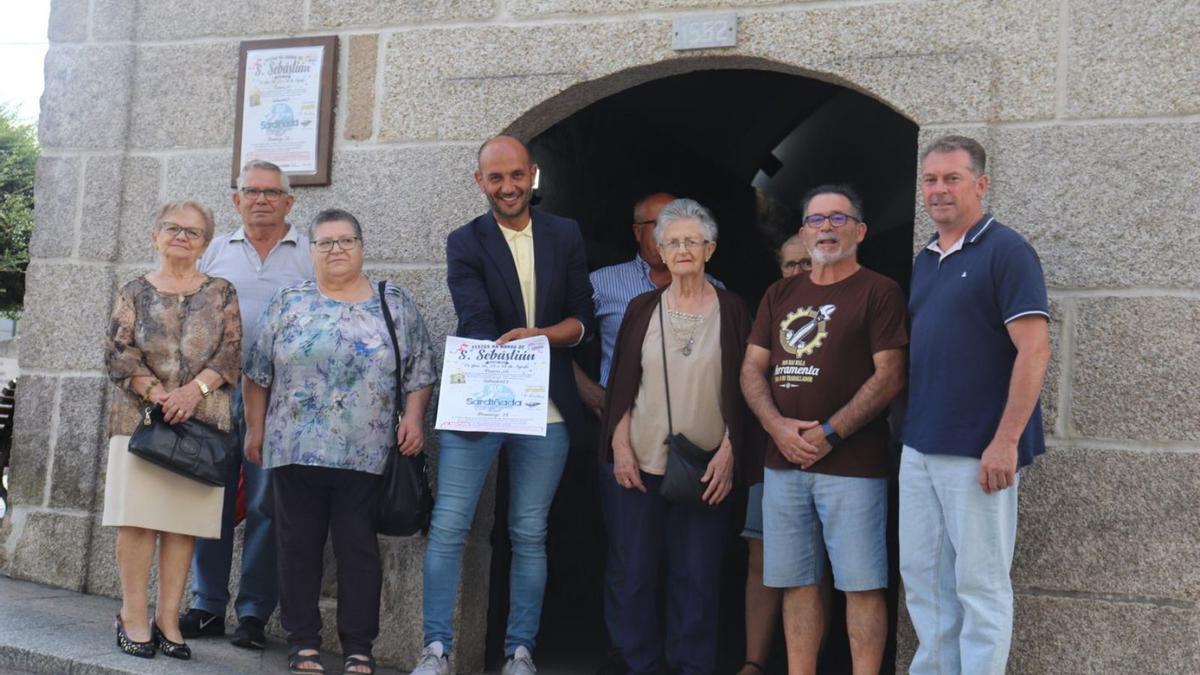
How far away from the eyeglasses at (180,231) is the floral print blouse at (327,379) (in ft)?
1.26

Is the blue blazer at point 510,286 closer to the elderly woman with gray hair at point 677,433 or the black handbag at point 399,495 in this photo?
the elderly woman with gray hair at point 677,433

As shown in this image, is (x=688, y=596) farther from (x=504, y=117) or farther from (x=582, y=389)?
(x=504, y=117)

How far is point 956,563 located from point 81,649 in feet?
10.0

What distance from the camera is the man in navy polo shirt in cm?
374

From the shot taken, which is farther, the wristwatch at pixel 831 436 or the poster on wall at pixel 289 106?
the poster on wall at pixel 289 106

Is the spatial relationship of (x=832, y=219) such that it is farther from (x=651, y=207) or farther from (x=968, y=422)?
(x=651, y=207)

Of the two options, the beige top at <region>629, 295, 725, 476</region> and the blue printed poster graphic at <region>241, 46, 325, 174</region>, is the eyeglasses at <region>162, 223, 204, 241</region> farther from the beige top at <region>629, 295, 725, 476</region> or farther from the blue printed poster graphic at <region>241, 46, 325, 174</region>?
the beige top at <region>629, 295, 725, 476</region>

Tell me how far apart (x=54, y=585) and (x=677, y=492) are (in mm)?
2998

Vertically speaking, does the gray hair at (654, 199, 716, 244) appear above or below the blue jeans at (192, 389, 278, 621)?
above

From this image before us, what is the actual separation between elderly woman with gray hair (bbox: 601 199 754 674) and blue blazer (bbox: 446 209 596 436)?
19 centimetres

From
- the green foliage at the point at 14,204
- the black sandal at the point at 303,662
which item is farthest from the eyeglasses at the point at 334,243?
the green foliage at the point at 14,204

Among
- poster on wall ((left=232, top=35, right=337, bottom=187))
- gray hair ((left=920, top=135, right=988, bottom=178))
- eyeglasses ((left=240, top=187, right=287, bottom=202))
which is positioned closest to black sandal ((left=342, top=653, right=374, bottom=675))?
eyeglasses ((left=240, top=187, right=287, bottom=202))

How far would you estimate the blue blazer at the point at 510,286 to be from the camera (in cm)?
466

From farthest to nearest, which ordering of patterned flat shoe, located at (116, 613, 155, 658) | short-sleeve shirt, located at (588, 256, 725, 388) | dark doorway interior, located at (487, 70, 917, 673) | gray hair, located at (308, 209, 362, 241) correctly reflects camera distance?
dark doorway interior, located at (487, 70, 917, 673) < short-sleeve shirt, located at (588, 256, 725, 388) < gray hair, located at (308, 209, 362, 241) < patterned flat shoe, located at (116, 613, 155, 658)
